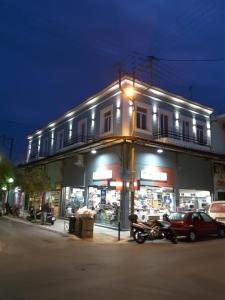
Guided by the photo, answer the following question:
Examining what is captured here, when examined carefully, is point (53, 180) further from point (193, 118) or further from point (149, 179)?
point (193, 118)

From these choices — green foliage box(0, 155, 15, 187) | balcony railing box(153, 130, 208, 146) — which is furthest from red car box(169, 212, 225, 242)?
green foliage box(0, 155, 15, 187)

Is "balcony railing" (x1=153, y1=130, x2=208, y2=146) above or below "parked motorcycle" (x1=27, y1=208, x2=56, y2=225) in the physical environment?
above

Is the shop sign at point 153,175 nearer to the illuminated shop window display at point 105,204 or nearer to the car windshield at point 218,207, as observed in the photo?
the illuminated shop window display at point 105,204

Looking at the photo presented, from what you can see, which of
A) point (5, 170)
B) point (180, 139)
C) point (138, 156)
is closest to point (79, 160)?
point (138, 156)

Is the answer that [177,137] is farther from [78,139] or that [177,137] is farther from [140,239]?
[140,239]

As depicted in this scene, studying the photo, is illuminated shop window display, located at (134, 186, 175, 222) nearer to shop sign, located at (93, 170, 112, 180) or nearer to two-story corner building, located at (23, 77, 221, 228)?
two-story corner building, located at (23, 77, 221, 228)

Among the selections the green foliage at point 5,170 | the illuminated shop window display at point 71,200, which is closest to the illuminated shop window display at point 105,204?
the illuminated shop window display at point 71,200

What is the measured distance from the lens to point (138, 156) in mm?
21953

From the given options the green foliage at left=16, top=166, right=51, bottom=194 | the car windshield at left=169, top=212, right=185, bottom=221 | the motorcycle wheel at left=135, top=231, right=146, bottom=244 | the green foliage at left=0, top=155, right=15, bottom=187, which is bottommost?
the motorcycle wheel at left=135, top=231, right=146, bottom=244

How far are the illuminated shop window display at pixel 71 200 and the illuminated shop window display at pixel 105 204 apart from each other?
1.14 metres

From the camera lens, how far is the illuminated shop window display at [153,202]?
72.5ft

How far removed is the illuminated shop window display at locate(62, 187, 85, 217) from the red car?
33.6 ft

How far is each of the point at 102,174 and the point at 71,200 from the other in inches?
221

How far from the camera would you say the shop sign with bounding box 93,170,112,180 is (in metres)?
22.4
